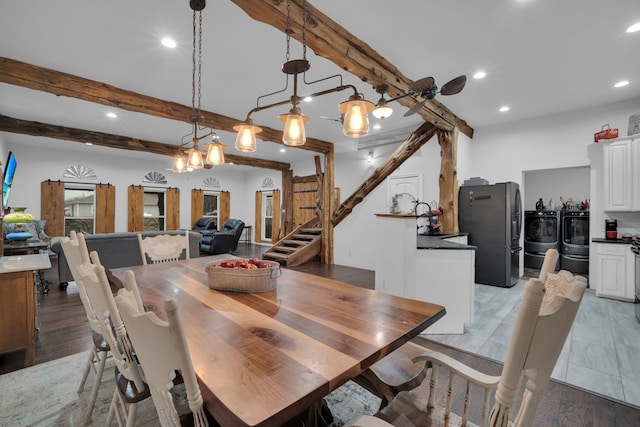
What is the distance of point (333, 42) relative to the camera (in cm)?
241

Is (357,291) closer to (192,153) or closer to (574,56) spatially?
(192,153)

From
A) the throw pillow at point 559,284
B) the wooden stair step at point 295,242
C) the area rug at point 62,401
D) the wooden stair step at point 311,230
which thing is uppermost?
the throw pillow at point 559,284

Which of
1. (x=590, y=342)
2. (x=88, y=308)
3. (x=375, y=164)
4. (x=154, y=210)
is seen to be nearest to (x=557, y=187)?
(x=375, y=164)

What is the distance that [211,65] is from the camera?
3.11m

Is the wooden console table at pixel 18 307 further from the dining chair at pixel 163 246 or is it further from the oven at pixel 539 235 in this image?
the oven at pixel 539 235

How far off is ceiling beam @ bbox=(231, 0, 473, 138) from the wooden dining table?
73.5 inches

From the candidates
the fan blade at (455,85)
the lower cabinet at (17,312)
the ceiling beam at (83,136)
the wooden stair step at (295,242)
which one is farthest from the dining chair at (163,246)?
the ceiling beam at (83,136)

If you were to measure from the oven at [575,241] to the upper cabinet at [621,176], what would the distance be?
2.47 ft

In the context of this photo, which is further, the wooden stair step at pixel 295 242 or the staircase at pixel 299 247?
the wooden stair step at pixel 295 242

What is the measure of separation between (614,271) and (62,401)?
6.09 meters

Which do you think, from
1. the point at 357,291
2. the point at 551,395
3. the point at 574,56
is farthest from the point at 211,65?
the point at 551,395

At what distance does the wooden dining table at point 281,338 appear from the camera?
744mm

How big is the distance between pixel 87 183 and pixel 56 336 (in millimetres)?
6316

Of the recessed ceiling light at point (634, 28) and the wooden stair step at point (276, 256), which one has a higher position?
the recessed ceiling light at point (634, 28)
